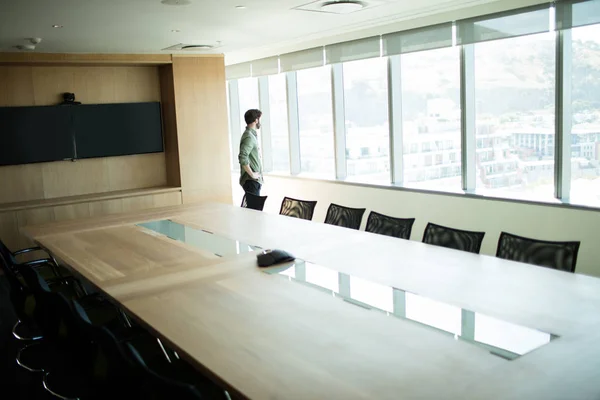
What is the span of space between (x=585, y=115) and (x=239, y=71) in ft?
22.1

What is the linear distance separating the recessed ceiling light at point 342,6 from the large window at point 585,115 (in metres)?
2.16

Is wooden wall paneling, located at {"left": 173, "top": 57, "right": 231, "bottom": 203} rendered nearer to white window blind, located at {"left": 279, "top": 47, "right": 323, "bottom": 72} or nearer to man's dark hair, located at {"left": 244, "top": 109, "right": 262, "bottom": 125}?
white window blind, located at {"left": 279, "top": 47, "right": 323, "bottom": 72}

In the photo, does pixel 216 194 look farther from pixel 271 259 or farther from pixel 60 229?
pixel 271 259

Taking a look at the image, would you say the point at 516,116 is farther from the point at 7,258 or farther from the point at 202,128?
the point at 7,258

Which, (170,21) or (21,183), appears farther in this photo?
(21,183)

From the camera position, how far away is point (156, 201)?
8.54 meters

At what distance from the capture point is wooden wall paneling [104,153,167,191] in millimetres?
8570

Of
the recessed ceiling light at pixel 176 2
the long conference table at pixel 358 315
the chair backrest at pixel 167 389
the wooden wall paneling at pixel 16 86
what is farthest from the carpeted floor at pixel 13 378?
the wooden wall paneling at pixel 16 86

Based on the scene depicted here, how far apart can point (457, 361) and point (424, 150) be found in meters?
5.48

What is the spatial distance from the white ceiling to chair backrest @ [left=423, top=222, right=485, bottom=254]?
2311 millimetres

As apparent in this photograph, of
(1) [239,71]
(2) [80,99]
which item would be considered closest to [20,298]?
(2) [80,99]

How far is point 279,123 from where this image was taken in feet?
34.6

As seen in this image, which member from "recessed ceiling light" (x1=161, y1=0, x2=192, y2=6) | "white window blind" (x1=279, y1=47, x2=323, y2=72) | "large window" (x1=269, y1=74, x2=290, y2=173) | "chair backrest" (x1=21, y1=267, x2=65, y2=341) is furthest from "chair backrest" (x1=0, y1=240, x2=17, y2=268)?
"large window" (x1=269, y1=74, x2=290, y2=173)

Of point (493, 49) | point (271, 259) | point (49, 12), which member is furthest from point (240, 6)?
point (493, 49)
